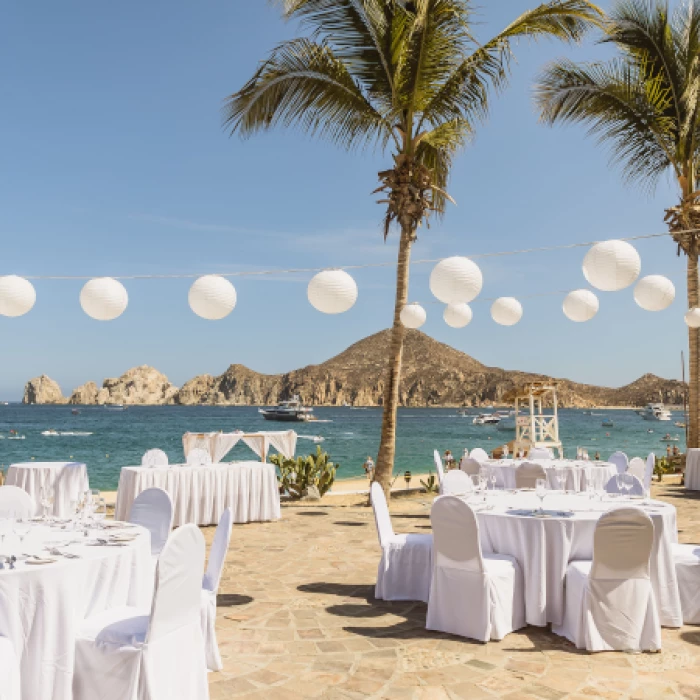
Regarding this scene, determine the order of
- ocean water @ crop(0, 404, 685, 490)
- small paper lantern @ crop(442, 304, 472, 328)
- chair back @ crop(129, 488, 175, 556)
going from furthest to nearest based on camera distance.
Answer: ocean water @ crop(0, 404, 685, 490)
small paper lantern @ crop(442, 304, 472, 328)
chair back @ crop(129, 488, 175, 556)

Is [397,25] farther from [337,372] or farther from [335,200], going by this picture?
[337,372]

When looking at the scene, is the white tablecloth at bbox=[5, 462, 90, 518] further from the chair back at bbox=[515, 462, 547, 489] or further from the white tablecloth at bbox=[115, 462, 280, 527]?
the chair back at bbox=[515, 462, 547, 489]

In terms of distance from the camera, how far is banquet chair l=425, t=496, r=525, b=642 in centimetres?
439

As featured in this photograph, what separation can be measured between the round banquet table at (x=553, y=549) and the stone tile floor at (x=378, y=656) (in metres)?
0.21

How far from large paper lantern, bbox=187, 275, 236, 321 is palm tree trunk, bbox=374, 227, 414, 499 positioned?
3471 millimetres

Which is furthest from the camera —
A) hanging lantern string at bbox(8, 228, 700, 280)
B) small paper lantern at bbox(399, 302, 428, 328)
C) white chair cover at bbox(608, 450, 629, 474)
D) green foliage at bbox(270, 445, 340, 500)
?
green foliage at bbox(270, 445, 340, 500)

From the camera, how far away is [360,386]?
122188mm

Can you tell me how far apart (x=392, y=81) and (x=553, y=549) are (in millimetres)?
7741

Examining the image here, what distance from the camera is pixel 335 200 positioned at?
17.6m

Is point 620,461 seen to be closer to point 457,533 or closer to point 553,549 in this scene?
point 553,549

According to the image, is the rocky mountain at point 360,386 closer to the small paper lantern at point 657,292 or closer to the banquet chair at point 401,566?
the small paper lantern at point 657,292

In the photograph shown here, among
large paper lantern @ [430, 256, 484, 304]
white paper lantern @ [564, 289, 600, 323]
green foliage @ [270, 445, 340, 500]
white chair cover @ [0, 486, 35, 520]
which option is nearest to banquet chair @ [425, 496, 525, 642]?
large paper lantern @ [430, 256, 484, 304]

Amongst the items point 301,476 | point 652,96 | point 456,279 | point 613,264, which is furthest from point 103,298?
point 652,96

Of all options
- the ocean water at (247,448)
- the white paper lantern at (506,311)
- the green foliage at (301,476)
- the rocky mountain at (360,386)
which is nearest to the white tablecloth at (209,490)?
the green foliage at (301,476)
